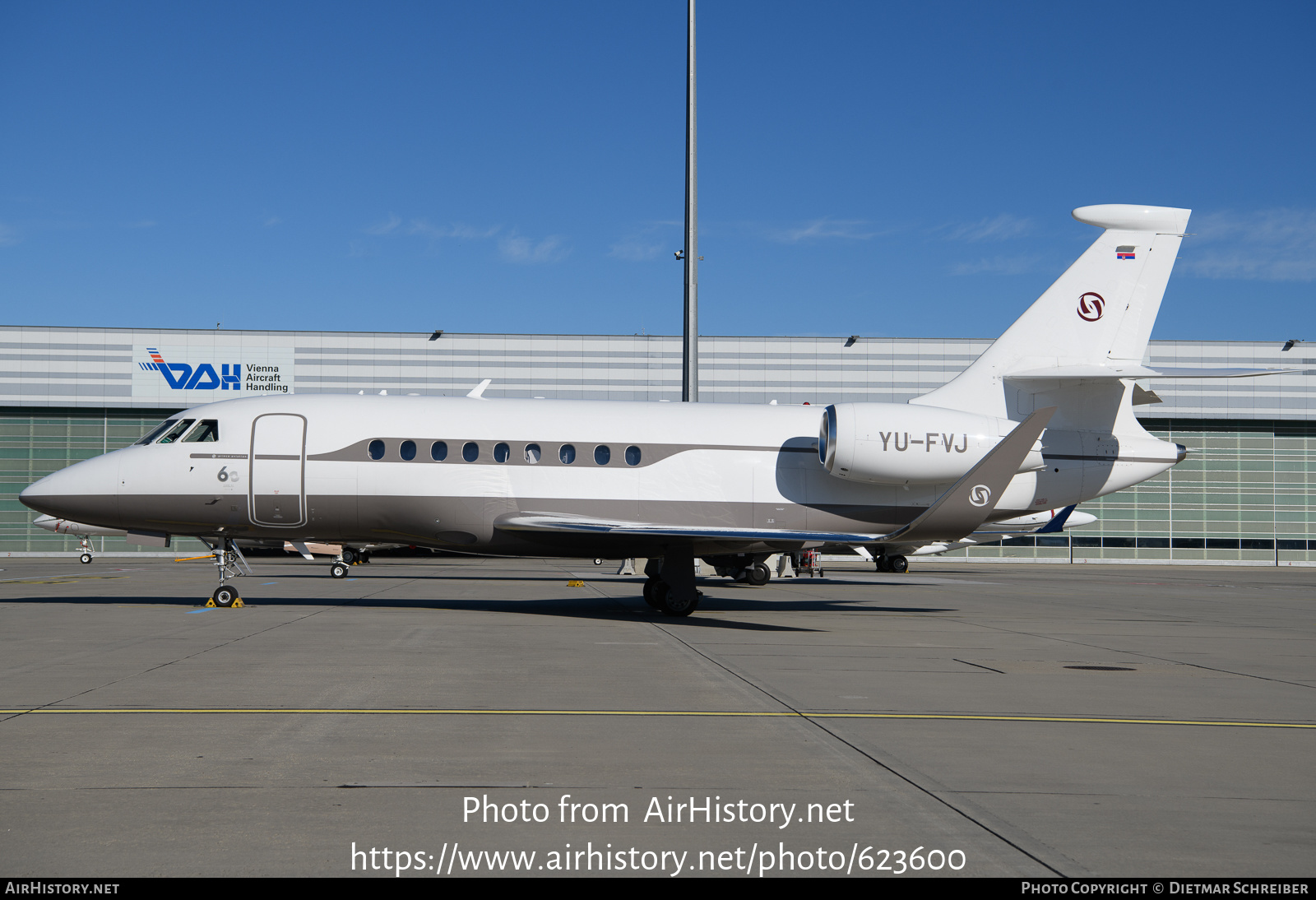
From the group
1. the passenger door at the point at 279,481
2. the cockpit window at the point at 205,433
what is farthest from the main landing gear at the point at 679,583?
the cockpit window at the point at 205,433

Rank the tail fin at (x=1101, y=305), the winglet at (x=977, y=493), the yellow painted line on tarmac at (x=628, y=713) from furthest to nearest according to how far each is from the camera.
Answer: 1. the tail fin at (x=1101, y=305)
2. the winglet at (x=977, y=493)
3. the yellow painted line on tarmac at (x=628, y=713)

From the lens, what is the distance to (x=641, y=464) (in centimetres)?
1741

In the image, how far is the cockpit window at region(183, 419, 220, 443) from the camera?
17188 mm

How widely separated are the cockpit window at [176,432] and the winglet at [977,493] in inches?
475

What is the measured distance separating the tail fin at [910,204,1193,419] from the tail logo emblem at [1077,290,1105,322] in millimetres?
15

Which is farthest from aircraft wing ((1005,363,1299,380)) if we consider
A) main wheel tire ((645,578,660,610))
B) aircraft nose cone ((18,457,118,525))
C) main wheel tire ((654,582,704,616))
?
aircraft nose cone ((18,457,118,525))

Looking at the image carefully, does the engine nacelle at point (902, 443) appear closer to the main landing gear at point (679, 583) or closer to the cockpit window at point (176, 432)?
the main landing gear at point (679, 583)

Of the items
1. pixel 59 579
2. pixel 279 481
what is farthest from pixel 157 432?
→ pixel 59 579

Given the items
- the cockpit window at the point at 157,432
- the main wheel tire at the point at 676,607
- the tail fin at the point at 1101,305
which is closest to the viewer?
the main wheel tire at the point at 676,607

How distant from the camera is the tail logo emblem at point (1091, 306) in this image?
18.3m

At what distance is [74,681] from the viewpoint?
9039 millimetres

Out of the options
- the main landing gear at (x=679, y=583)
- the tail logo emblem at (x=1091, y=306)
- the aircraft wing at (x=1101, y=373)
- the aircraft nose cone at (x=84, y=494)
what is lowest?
the main landing gear at (x=679, y=583)

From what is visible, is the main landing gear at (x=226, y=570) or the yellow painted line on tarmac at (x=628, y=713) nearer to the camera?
the yellow painted line on tarmac at (x=628, y=713)

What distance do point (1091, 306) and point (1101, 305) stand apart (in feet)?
0.55
